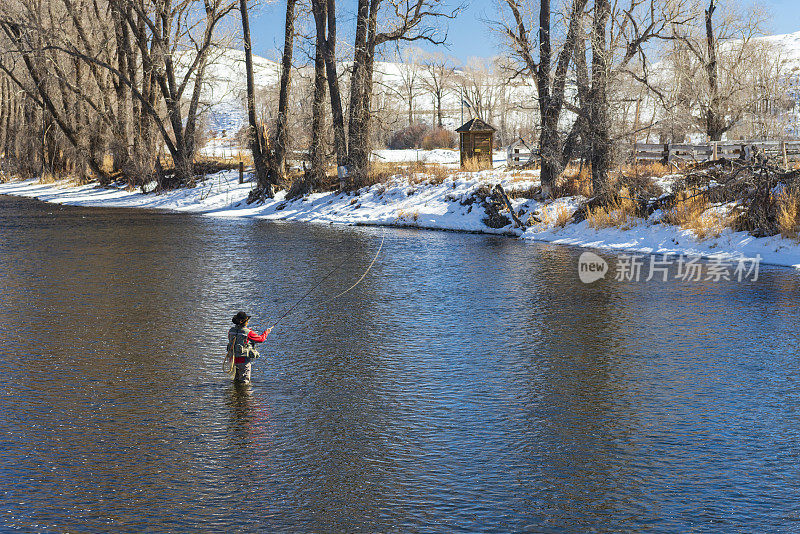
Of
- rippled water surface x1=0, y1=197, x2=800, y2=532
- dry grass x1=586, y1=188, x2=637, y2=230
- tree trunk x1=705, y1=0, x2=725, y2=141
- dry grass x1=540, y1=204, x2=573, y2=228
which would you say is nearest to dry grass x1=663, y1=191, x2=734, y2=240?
dry grass x1=586, y1=188, x2=637, y2=230

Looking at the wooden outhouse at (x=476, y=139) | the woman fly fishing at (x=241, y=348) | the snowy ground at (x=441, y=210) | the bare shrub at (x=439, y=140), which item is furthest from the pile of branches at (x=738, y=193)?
the bare shrub at (x=439, y=140)

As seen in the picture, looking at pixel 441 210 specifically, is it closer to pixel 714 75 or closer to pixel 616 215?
pixel 616 215

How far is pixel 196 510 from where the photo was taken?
5.50 m

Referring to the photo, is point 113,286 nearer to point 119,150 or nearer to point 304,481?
point 304,481

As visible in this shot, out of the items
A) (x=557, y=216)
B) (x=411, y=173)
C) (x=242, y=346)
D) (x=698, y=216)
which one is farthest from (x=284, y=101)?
(x=242, y=346)

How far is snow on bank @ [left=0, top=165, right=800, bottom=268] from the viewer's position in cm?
1967

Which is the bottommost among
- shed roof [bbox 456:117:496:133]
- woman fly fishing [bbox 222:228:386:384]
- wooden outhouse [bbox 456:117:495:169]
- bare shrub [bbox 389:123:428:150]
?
woman fly fishing [bbox 222:228:386:384]

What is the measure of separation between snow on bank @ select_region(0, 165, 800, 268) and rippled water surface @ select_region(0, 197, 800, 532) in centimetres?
411

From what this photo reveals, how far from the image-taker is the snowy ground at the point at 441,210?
19.7 meters

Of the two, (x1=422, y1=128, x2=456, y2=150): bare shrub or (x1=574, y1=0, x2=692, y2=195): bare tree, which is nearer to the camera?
(x1=574, y1=0, x2=692, y2=195): bare tree

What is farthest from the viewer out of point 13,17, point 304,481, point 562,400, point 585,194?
point 13,17

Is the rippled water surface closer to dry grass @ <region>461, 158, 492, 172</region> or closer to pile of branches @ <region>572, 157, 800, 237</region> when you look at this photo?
pile of branches @ <region>572, 157, 800, 237</region>

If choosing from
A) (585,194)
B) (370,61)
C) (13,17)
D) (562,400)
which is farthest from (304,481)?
(13,17)

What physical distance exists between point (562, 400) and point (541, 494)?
2.36 meters
